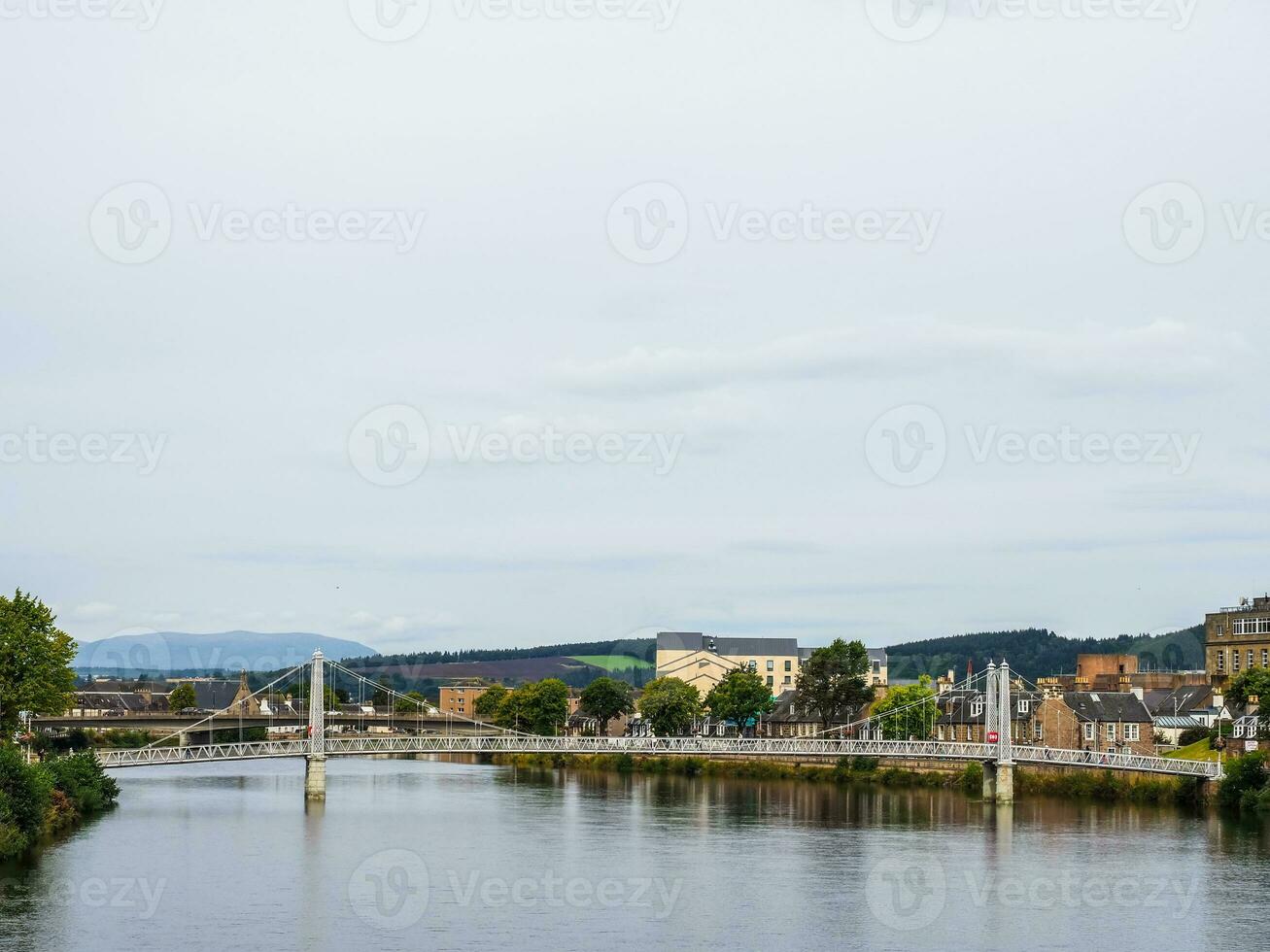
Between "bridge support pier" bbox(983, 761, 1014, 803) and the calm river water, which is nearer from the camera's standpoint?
the calm river water

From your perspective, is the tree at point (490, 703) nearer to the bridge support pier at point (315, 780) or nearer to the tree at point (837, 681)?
the tree at point (837, 681)

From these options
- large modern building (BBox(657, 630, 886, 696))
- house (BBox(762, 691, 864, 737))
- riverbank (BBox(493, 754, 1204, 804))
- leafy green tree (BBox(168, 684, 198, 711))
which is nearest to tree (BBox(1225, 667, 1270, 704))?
riverbank (BBox(493, 754, 1204, 804))

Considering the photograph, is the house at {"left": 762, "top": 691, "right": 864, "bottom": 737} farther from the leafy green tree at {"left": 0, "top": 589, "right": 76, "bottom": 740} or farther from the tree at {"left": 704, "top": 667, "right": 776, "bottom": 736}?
the leafy green tree at {"left": 0, "top": 589, "right": 76, "bottom": 740}

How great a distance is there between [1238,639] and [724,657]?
66664 millimetres

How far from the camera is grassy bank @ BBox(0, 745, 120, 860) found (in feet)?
153

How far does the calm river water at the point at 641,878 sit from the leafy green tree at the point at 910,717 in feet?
62.7

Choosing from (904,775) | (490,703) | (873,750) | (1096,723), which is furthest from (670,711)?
(490,703)

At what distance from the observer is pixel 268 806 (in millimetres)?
72188

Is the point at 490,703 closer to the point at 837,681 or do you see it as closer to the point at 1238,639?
the point at 837,681

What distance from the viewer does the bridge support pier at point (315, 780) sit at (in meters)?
74.2

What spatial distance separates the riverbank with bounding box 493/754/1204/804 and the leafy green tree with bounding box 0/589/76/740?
39588mm

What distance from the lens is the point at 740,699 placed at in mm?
107375

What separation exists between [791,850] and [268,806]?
2886 centimetres

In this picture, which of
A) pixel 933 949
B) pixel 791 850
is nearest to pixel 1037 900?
pixel 933 949
